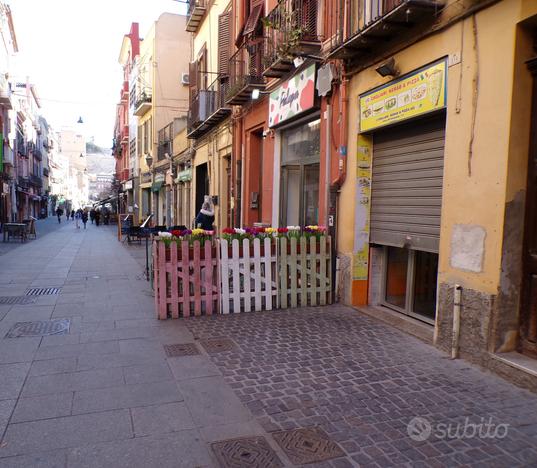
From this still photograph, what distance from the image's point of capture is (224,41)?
→ 45.2 feet

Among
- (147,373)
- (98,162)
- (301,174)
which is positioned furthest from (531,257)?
(98,162)

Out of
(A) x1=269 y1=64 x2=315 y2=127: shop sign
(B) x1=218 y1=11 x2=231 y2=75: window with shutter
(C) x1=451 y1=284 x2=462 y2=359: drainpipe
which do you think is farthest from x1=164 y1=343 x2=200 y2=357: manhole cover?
(B) x1=218 y1=11 x2=231 y2=75: window with shutter

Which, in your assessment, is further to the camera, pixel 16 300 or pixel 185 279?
pixel 16 300

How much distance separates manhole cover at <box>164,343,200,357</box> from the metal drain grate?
406cm

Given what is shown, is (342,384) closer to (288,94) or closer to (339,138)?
(339,138)

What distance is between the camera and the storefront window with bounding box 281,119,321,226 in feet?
28.8

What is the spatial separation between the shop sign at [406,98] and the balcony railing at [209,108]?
7.19m

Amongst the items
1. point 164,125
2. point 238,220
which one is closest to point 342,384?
point 238,220

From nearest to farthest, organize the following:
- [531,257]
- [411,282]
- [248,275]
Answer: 1. [531,257]
2. [411,282]
3. [248,275]

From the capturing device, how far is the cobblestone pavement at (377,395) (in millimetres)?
2975

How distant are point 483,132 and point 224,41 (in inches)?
435

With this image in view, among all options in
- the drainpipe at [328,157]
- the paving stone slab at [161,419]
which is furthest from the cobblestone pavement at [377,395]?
the drainpipe at [328,157]

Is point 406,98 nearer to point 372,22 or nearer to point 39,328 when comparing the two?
point 372,22

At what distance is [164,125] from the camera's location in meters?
25.5
